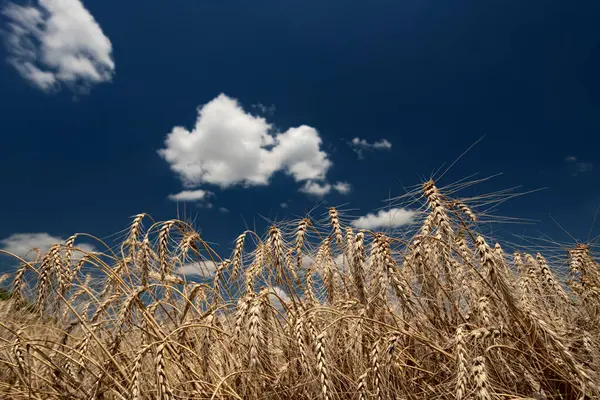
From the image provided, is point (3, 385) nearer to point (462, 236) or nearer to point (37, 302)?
point (37, 302)

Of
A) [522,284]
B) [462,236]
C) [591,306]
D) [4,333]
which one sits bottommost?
[591,306]

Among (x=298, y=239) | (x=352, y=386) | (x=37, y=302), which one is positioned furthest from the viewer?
(x=298, y=239)

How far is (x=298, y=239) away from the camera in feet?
13.7

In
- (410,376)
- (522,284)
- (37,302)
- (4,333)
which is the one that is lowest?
(410,376)

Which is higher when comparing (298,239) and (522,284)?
(298,239)

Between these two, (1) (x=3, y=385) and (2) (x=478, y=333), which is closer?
(2) (x=478, y=333)

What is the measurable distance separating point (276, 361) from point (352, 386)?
0.89m

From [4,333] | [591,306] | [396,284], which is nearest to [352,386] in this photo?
[396,284]

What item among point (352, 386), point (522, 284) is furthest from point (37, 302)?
point (522, 284)

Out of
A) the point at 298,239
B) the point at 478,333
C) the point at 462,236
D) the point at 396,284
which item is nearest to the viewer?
the point at 478,333

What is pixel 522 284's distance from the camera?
3570mm

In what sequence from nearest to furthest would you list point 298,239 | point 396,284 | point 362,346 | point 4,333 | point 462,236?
point 396,284 → point 362,346 → point 462,236 → point 298,239 → point 4,333

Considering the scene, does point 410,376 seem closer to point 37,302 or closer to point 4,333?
point 37,302

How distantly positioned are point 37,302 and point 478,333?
3585 mm
